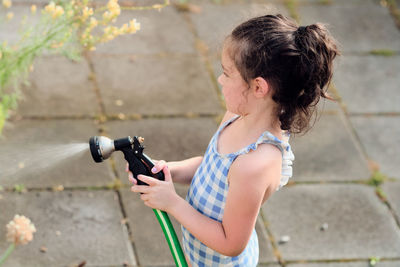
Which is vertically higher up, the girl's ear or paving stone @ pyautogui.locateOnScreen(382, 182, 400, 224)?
the girl's ear

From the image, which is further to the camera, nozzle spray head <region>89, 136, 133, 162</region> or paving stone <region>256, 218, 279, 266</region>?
paving stone <region>256, 218, 279, 266</region>

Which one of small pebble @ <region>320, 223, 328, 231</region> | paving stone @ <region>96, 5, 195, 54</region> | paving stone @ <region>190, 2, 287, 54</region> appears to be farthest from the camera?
paving stone @ <region>190, 2, 287, 54</region>

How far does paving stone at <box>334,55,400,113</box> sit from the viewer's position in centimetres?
439

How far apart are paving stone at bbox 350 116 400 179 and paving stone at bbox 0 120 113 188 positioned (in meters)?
1.66

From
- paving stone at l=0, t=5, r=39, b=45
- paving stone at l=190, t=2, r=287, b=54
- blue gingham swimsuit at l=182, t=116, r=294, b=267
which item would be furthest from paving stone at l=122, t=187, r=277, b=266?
paving stone at l=190, t=2, r=287, b=54

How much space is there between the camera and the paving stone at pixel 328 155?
12.3 ft

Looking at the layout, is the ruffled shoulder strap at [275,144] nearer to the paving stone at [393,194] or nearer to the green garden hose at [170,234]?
the green garden hose at [170,234]

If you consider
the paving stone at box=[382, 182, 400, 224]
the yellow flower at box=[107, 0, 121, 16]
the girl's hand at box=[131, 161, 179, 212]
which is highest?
the yellow flower at box=[107, 0, 121, 16]

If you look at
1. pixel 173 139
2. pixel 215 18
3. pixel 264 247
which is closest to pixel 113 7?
pixel 173 139

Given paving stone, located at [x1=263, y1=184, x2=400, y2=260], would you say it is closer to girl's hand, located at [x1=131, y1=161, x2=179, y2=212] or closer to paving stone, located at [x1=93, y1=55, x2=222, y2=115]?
paving stone, located at [x1=93, y1=55, x2=222, y2=115]

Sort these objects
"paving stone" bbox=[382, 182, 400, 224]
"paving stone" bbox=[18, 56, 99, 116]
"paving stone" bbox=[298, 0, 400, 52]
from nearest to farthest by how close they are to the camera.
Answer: "paving stone" bbox=[382, 182, 400, 224]
"paving stone" bbox=[18, 56, 99, 116]
"paving stone" bbox=[298, 0, 400, 52]

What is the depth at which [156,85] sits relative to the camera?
13.9 ft

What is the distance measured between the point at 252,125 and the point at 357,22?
355 centimetres

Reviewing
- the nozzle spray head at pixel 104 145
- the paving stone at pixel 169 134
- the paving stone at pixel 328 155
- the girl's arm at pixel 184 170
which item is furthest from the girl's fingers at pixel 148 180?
the paving stone at pixel 328 155
